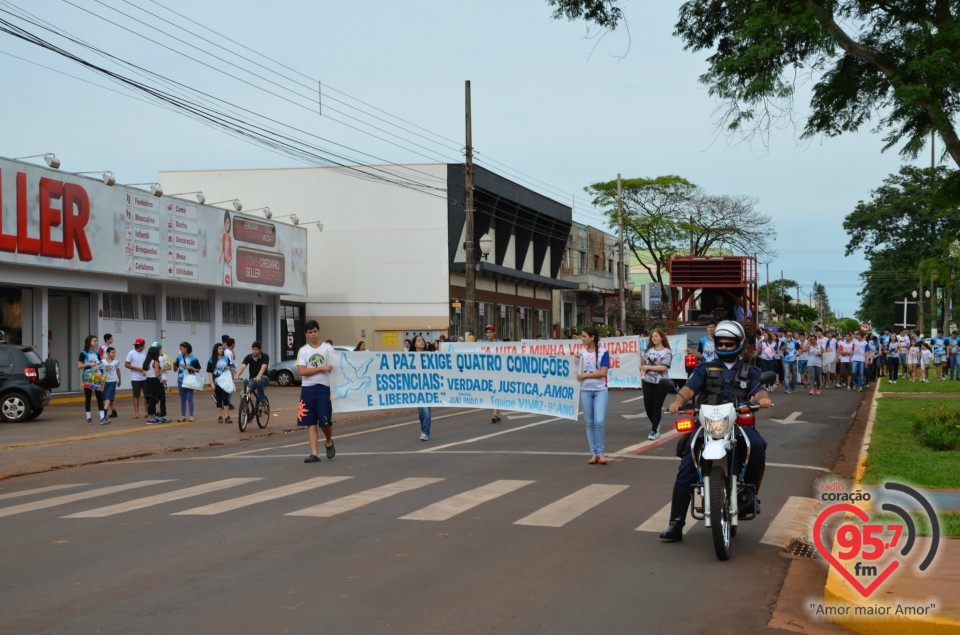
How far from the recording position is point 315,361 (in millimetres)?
15070

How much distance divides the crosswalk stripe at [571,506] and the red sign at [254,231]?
31168 mm

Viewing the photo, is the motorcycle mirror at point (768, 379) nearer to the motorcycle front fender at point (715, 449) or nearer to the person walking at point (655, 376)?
the motorcycle front fender at point (715, 449)

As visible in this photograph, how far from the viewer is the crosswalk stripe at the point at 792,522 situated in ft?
30.1

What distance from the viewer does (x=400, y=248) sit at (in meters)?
52.8

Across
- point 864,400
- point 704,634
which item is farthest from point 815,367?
point 704,634

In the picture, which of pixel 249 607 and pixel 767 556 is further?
pixel 767 556

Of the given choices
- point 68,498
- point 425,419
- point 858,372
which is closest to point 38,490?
point 68,498

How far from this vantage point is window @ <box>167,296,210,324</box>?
39.3 m

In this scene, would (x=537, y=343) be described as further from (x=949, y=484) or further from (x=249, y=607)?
(x=249, y=607)

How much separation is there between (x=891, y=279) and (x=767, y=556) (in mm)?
83291

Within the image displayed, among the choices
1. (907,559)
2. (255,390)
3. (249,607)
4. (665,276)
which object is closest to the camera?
(249,607)

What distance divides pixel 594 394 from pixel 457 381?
512 cm

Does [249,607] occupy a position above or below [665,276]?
below

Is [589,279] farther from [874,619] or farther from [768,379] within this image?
[874,619]
